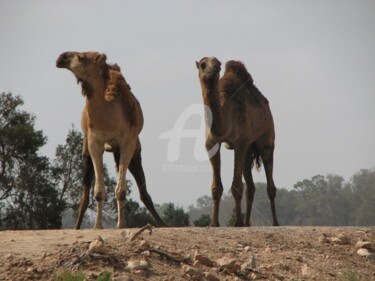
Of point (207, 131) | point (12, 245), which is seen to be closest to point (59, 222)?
point (207, 131)

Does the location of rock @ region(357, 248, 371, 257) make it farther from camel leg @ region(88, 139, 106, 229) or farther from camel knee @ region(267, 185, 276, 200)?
camel knee @ region(267, 185, 276, 200)

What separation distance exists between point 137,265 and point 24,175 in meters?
18.3

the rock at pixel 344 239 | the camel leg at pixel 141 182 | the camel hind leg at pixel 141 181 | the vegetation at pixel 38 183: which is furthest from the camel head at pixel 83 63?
the vegetation at pixel 38 183

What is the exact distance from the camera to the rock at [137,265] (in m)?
8.13

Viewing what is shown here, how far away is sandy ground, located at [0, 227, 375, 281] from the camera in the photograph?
26.4 ft

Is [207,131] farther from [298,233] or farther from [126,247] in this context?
[126,247]

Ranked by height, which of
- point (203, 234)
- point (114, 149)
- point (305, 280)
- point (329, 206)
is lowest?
point (305, 280)

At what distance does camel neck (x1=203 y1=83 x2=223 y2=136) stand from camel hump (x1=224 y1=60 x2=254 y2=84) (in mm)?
1918

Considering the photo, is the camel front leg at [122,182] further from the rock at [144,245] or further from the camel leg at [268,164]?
the camel leg at [268,164]

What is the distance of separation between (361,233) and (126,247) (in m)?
4.83

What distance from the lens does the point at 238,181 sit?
1345cm

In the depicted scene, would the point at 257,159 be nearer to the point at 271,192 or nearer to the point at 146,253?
the point at 271,192

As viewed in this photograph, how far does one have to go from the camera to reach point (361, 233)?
1212cm

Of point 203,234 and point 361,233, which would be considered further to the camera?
point 361,233
